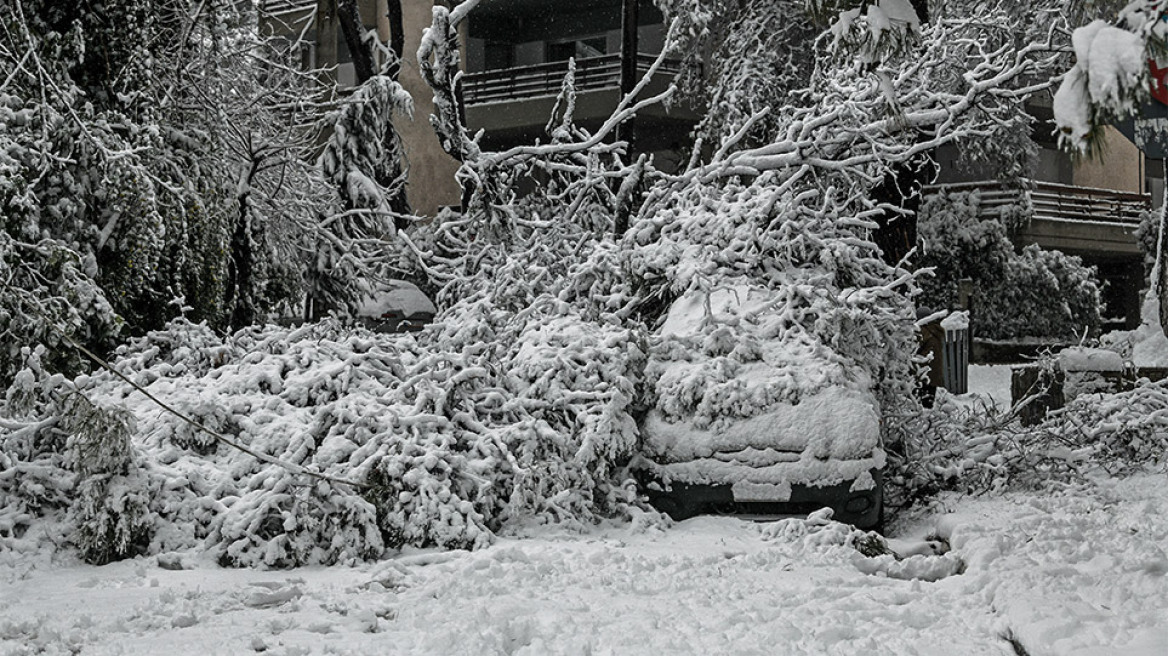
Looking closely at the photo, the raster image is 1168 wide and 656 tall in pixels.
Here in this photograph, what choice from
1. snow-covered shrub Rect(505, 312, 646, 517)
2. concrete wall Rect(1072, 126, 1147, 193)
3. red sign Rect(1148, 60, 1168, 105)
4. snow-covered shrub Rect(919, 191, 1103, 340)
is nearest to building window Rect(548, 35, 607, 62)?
snow-covered shrub Rect(919, 191, 1103, 340)

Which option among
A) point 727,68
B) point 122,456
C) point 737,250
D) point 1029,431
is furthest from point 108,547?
point 727,68

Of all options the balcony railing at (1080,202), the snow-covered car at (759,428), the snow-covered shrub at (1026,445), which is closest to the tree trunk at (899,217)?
the snow-covered shrub at (1026,445)

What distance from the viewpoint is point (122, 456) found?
21.7 ft

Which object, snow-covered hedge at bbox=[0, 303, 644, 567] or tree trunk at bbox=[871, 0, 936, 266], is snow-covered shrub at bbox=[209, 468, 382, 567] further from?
tree trunk at bbox=[871, 0, 936, 266]

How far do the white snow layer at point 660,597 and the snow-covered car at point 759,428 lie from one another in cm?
29

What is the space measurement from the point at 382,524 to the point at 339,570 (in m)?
0.52

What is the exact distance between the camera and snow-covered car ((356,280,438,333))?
14.7 metres

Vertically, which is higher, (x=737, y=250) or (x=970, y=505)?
(x=737, y=250)

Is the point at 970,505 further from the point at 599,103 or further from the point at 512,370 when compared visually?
the point at 599,103

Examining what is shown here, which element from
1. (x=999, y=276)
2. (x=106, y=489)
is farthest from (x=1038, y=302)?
(x=106, y=489)

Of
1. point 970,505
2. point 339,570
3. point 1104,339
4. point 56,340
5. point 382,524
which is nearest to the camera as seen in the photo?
point 339,570

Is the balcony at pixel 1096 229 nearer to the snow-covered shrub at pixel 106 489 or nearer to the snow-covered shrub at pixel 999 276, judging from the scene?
the snow-covered shrub at pixel 999 276

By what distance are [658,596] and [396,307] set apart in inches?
389

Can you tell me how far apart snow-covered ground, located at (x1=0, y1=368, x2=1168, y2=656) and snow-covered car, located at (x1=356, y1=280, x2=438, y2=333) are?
8026mm
